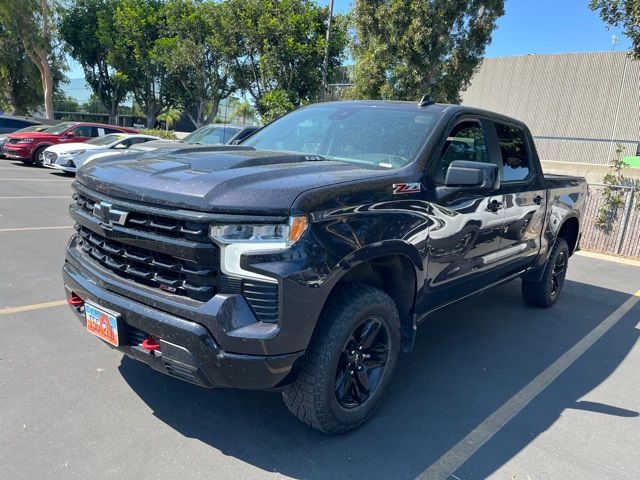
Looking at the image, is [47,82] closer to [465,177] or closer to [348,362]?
[465,177]

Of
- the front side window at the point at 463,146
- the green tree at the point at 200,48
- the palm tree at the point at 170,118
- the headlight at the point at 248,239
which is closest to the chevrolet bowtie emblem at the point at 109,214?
the headlight at the point at 248,239

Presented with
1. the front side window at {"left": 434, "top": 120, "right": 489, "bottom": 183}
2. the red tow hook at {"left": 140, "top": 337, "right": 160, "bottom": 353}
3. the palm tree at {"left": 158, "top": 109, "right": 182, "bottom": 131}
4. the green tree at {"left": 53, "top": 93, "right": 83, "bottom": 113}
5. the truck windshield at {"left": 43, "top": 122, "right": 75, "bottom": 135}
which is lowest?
the palm tree at {"left": 158, "top": 109, "right": 182, "bottom": 131}

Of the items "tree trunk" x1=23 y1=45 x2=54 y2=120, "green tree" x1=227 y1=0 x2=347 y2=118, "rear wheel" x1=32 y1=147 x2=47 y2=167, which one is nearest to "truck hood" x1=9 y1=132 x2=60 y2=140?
"rear wheel" x1=32 y1=147 x2=47 y2=167

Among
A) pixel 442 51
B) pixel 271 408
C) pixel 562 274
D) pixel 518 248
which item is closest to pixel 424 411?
pixel 271 408

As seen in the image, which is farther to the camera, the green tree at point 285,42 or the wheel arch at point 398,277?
the green tree at point 285,42

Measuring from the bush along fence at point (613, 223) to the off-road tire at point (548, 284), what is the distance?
5022 mm

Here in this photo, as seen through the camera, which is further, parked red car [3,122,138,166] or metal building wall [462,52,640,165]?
metal building wall [462,52,640,165]

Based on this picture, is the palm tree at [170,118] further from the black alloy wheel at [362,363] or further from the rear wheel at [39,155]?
the black alloy wheel at [362,363]

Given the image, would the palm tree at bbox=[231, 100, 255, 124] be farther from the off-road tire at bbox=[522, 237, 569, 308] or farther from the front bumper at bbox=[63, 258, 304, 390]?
the front bumper at bbox=[63, 258, 304, 390]

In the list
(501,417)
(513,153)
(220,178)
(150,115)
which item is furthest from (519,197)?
(150,115)

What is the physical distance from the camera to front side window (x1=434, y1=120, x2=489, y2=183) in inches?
144

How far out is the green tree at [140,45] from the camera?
2817 centimetres

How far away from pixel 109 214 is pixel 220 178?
26.5 inches

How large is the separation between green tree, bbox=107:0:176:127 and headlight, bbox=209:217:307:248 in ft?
91.0
